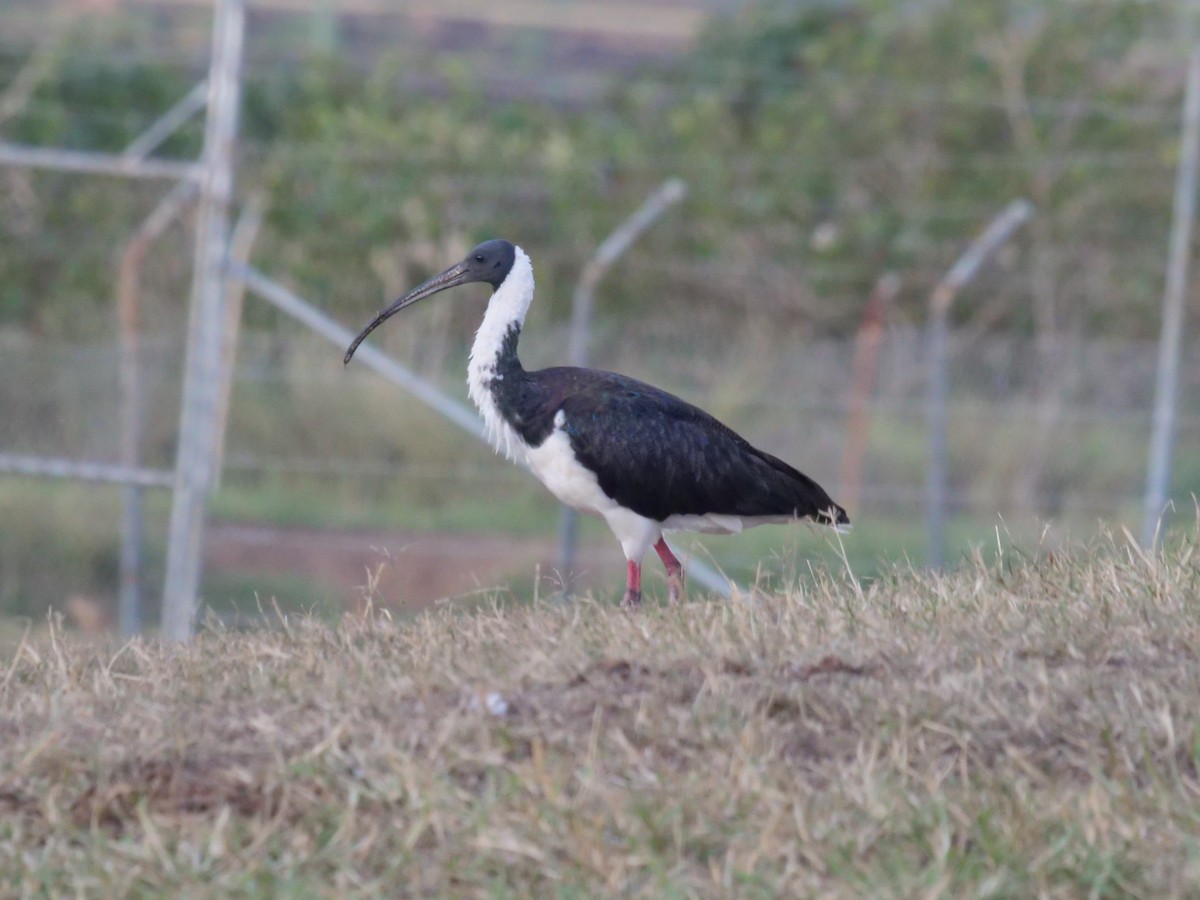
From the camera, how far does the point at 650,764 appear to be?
12.9 ft

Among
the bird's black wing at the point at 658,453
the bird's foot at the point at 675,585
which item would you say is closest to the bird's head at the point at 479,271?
the bird's black wing at the point at 658,453

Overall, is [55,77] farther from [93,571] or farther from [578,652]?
[578,652]

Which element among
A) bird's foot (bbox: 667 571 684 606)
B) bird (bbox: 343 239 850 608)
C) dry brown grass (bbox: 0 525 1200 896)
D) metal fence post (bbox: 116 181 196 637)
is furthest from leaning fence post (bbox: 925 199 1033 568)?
dry brown grass (bbox: 0 525 1200 896)

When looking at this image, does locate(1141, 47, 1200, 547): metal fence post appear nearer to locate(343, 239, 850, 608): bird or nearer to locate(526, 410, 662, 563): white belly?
locate(343, 239, 850, 608): bird

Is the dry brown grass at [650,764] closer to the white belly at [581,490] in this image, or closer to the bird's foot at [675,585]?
the bird's foot at [675,585]

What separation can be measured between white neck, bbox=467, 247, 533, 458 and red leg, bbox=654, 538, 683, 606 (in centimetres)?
61

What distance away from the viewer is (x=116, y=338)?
47.1ft

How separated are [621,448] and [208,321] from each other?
2.93m

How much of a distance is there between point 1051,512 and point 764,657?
748cm

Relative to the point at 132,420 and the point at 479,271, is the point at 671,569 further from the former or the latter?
the point at 132,420

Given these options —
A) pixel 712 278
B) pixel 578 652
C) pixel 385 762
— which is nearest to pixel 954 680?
pixel 578 652

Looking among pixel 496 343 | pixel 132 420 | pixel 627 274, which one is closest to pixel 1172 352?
pixel 496 343

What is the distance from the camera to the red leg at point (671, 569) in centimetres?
646

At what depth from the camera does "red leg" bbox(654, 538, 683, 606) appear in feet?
21.2
